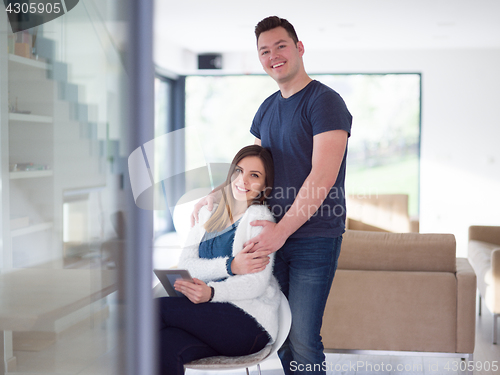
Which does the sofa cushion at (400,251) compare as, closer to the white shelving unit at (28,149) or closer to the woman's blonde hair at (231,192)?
the woman's blonde hair at (231,192)

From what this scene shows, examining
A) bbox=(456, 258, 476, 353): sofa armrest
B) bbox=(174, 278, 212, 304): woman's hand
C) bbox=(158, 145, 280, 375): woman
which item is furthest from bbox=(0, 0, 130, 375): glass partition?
bbox=(456, 258, 476, 353): sofa armrest

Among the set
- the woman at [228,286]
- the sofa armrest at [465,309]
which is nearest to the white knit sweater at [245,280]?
the woman at [228,286]

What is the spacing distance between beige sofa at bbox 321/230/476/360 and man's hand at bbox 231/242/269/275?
960 mm

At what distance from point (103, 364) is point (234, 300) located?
0.89 m

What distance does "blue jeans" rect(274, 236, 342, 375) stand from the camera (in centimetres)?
132

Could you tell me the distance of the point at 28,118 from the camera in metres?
0.44

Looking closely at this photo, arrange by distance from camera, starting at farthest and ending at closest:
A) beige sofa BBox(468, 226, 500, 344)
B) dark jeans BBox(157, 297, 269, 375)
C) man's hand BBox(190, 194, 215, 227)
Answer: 1. beige sofa BBox(468, 226, 500, 344)
2. dark jeans BBox(157, 297, 269, 375)
3. man's hand BBox(190, 194, 215, 227)

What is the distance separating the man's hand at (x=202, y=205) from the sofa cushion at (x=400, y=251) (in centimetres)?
115

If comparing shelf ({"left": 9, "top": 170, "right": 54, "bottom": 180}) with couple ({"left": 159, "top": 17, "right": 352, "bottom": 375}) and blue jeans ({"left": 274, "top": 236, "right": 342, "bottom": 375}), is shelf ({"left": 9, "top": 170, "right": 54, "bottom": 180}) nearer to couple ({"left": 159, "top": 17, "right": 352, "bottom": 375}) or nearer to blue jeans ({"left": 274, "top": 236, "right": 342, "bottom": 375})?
couple ({"left": 159, "top": 17, "right": 352, "bottom": 375})

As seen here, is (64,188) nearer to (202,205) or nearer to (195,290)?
(202,205)

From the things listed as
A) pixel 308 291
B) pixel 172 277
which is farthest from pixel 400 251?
pixel 172 277

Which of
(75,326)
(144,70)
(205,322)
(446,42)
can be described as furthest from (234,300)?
(446,42)

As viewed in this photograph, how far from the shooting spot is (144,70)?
0.35 meters

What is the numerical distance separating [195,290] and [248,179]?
1.10 ft
